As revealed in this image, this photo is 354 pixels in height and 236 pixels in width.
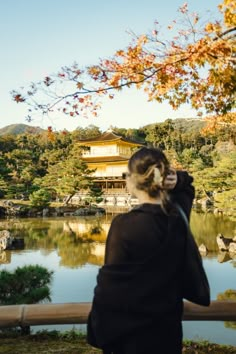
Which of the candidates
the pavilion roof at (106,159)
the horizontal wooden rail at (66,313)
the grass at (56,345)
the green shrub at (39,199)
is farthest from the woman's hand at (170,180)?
the pavilion roof at (106,159)

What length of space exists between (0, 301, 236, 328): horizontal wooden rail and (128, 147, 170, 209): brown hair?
37.3 inches

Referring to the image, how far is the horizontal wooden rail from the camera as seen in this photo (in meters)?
1.83

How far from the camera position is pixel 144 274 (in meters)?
1.06

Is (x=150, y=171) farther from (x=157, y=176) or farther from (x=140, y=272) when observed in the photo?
(x=140, y=272)

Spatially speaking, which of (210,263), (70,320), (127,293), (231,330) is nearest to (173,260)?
(127,293)

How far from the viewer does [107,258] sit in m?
1.10

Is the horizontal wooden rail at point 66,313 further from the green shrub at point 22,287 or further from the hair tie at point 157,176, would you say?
the green shrub at point 22,287

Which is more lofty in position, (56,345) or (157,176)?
(157,176)

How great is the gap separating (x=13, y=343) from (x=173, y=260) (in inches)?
75.2

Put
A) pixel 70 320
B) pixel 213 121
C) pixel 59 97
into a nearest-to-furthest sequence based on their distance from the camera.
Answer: pixel 70 320 → pixel 59 97 → pixel 213 121

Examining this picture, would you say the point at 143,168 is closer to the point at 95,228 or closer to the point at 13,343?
the point at 13,343

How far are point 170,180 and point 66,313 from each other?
1.06 meters

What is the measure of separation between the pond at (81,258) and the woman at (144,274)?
3.06 meters

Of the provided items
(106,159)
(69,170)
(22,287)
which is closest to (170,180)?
(22,287)
